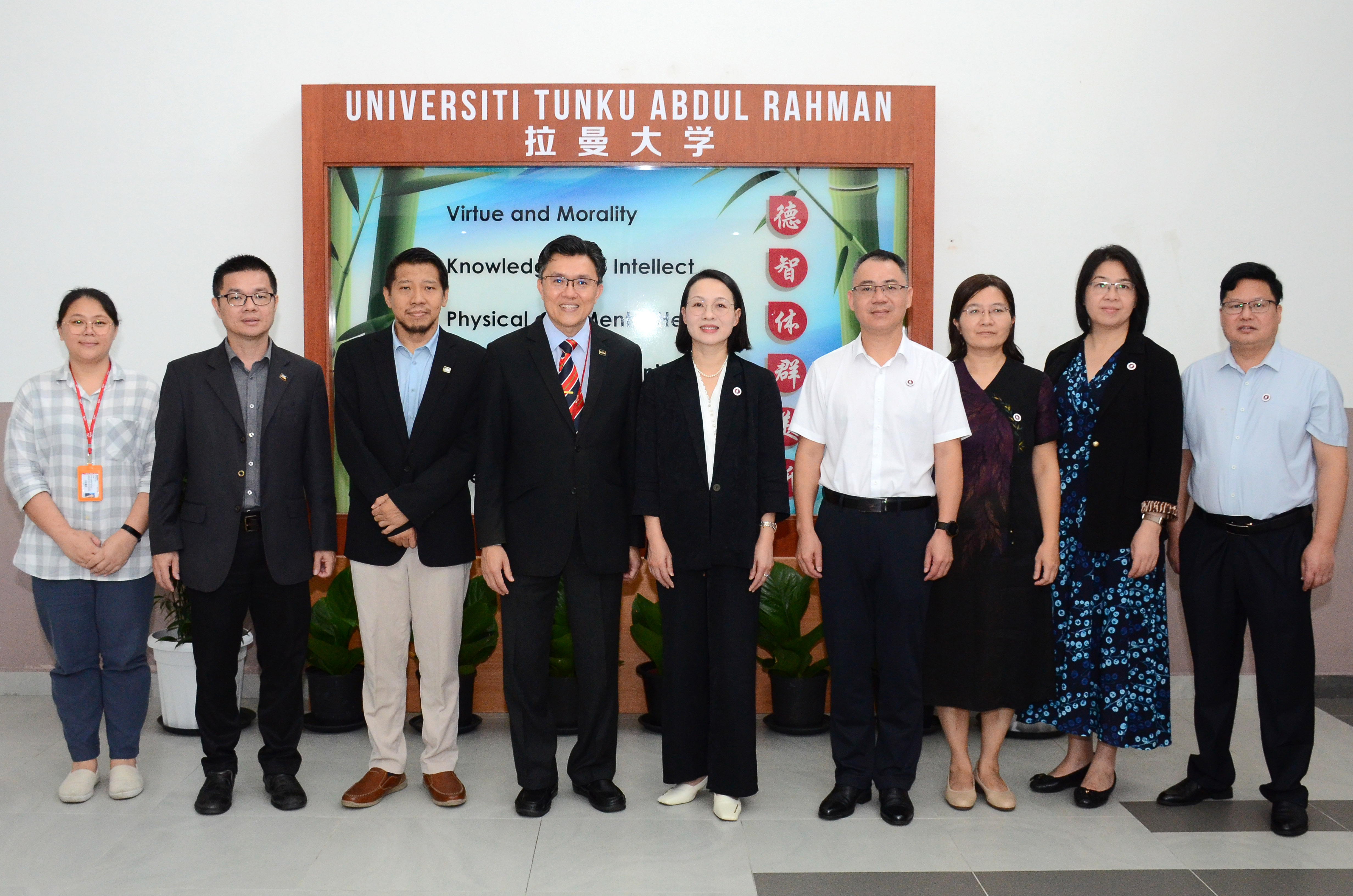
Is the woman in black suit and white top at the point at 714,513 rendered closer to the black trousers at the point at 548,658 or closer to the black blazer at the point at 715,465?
the black blazer at the point at 715,465

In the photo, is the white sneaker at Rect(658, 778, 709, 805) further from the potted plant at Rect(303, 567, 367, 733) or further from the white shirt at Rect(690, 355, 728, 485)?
the potted plant at Rect(303, 567, 367, 733)

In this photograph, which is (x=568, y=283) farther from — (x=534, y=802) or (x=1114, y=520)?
(x=1114, y=520)

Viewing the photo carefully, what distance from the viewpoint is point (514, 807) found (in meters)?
3.00

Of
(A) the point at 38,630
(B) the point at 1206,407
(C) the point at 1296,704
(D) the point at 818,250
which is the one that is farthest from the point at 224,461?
(C) the point at 1296,704

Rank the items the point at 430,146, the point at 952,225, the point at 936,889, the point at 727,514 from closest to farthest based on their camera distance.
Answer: the point at 936,889 < the point at 727,514 < the point at 430,146 < the point at 952,225

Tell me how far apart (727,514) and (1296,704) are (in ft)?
5.87

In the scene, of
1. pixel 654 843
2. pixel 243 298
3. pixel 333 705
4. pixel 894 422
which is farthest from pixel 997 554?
pixel 333 705

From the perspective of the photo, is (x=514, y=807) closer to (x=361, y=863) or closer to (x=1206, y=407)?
(x=361, y=863)

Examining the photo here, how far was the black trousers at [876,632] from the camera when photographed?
285 centimetres

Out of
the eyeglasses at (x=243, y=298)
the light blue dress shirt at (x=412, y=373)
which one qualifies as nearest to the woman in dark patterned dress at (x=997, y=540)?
the light blue dress shirt at (x=412, y=373)

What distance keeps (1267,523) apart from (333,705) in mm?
3268

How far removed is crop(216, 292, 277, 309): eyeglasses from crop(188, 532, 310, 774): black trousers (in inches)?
27.2

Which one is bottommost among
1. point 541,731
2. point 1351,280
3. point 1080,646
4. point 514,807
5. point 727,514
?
point 514,807

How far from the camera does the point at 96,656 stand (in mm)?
3160
